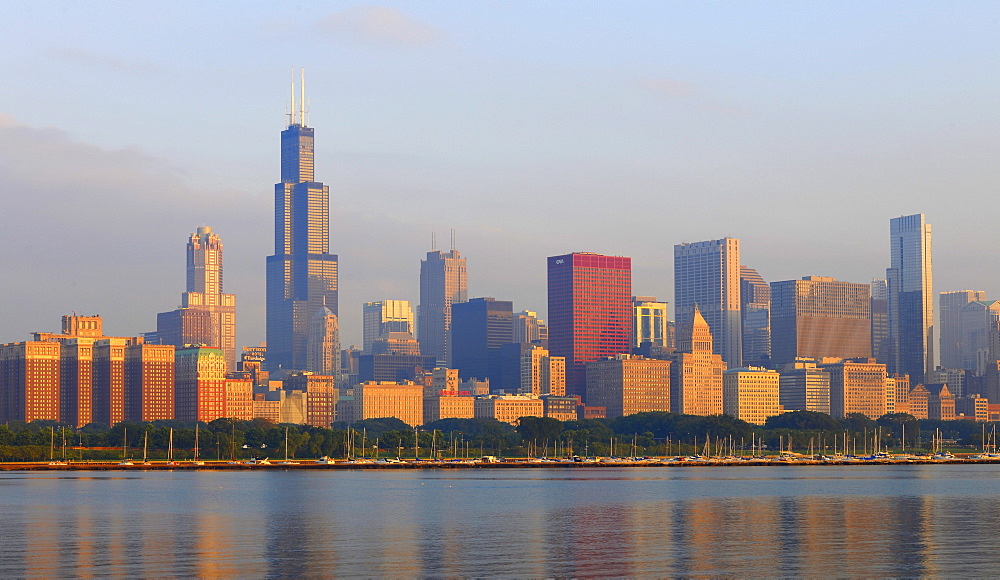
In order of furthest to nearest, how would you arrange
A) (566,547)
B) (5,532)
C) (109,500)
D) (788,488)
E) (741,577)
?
1. (788,488)
2. (109,500)
3. (5,532)
4. (566,547)
5. (741,577)

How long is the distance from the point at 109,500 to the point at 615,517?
55.2 m

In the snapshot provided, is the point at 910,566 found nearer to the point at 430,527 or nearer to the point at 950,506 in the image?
the point at 430,527

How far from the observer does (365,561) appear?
3492 inches

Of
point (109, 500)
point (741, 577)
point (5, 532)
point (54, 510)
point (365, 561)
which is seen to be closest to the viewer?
point (741, 577)

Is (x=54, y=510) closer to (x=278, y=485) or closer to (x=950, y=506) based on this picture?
(x=278, y=485)

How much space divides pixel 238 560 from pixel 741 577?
29.4 metres

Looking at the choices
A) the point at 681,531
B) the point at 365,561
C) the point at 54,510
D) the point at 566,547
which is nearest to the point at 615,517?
the point at 681,531

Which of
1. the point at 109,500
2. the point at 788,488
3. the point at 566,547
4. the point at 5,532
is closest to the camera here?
the point at 566,547

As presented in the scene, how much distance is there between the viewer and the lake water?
85.4 metres

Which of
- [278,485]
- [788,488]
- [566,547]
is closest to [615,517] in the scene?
[566,547]

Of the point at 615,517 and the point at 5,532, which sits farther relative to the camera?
the point at 615,517

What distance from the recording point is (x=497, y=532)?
110 m

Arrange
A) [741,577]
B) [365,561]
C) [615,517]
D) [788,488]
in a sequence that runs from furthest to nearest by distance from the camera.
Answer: [788,488], [615,517], [365,561], [741,577]

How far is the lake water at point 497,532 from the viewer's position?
280 feet
